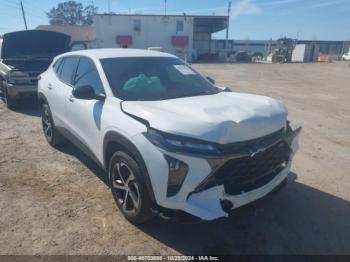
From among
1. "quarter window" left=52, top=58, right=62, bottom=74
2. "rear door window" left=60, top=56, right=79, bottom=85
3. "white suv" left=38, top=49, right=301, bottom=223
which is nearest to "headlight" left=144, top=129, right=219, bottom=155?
"white suv" left=38, top=49, right=301, bottom=223

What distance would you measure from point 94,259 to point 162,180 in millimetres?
1032

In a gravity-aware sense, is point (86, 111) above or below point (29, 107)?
above

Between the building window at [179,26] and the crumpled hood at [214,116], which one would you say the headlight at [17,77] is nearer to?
the crumpled hood at [214,116]

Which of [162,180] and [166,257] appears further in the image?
[166,257]

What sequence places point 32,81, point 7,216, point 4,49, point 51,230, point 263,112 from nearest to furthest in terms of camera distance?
1. point 263,112
2. point 51,230
3. point 7,216
4. point 32,81
5. point 4,49

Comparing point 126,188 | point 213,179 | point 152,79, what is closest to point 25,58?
point 152,79

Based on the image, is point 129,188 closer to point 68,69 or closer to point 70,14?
point 68,69

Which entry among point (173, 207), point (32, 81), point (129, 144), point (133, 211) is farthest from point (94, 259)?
point (32, 81)

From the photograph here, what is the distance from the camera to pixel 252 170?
283cm

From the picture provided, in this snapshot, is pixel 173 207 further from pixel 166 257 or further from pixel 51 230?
pixel 51 230

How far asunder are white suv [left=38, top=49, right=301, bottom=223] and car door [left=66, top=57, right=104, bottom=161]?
1 cm

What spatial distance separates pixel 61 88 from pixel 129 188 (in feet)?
7.61

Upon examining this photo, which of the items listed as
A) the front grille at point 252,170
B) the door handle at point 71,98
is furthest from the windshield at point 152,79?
the front grille at point 252,170

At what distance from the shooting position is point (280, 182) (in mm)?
3242
